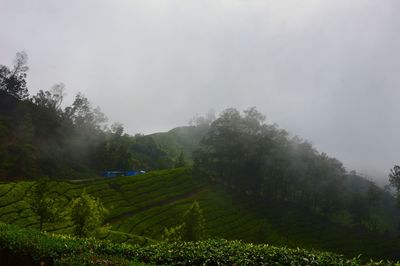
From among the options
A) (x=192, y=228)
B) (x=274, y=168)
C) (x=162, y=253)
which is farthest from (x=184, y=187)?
(x=162, y=253)

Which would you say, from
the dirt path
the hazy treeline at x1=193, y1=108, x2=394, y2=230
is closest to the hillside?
the dirt path

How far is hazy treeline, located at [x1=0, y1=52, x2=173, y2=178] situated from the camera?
82.7 metres

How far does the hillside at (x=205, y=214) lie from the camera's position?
58.5m

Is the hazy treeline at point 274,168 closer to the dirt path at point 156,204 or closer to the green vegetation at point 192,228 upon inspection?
the dirt path at point 156,204

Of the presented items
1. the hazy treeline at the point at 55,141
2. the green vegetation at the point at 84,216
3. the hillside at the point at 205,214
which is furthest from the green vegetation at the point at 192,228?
the hazy treeline at the point at 55,141

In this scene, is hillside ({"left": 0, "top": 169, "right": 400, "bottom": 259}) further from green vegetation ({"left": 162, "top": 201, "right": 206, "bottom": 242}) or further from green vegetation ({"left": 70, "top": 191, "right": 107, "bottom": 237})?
green vegetation ({"left": 162, "top": 201, "right": 206, "bottom": 242})

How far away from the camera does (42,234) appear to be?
1568 centimetres

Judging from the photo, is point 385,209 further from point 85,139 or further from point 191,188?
point 85,139

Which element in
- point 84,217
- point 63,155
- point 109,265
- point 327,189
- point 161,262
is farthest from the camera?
point 63,155

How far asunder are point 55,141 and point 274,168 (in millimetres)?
51808

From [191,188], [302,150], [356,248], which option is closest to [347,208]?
[302,150]

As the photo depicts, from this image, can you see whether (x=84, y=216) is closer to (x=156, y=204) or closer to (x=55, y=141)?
(x=156, y=204)

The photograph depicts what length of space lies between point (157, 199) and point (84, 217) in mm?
34705

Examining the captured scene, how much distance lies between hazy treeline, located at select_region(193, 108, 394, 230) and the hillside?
554 centimetres
